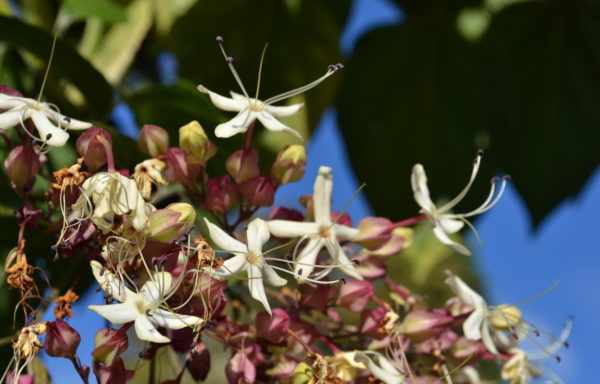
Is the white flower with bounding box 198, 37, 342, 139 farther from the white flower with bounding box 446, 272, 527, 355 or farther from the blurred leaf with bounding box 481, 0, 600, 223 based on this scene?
the blurred leaf with bounding box 481, 0, 600, 223

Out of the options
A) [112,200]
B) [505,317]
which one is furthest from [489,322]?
[112,200]

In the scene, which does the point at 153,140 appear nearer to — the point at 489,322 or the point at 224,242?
the point at 224,242

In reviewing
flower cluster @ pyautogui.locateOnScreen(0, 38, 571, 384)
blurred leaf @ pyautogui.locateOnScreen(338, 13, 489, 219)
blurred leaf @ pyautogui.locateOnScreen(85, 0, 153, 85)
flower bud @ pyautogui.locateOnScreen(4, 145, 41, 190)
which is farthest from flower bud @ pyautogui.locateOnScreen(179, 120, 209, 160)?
blurred leaf @ pyautogui.locateOnScreen(338, 13, 489, 219)

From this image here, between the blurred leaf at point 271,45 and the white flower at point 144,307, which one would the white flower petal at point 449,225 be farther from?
the blurred leaf at point 271,45

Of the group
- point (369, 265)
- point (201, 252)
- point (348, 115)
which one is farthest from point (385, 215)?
point (201, 252)

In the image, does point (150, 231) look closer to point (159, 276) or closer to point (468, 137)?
point (159, 276)

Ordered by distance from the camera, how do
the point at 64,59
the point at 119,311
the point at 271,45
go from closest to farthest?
the point at 119,311
the point at 64,59
the point at 271,45

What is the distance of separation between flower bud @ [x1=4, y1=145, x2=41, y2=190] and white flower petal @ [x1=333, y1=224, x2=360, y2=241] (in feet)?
0.71

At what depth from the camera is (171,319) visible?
490 mm

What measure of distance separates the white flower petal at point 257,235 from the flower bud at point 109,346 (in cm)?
10

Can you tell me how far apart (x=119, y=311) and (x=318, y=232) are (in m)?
0.15

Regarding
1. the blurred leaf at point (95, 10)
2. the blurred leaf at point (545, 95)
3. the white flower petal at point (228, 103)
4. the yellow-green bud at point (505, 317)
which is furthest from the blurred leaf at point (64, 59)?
the blurred leaf at point (545, 95)

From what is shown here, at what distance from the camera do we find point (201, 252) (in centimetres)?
50

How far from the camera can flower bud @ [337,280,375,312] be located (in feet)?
1.98
